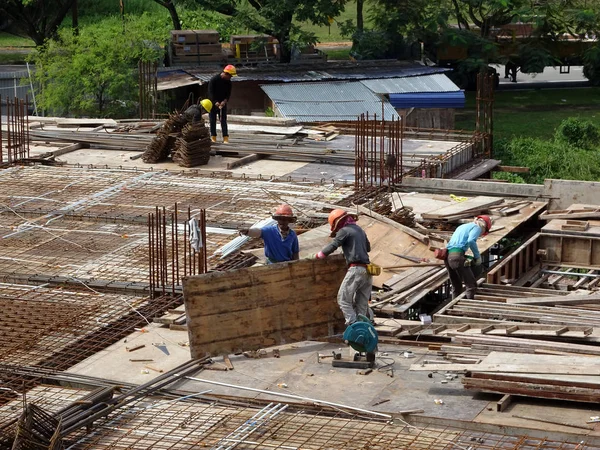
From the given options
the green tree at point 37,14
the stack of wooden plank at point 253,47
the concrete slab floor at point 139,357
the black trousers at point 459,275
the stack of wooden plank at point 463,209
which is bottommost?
the concrete slab floor at point 139,357

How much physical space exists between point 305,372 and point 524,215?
24.8ft

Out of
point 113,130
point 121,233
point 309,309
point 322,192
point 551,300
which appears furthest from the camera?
point 113,130

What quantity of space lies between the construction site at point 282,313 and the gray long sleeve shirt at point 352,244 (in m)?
0.80

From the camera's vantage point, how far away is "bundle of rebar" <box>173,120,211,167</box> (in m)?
22.5

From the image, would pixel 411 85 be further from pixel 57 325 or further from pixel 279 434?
pixel 279 434

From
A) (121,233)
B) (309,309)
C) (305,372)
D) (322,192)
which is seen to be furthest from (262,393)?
(322,192)

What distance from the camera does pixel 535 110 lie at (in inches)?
1558

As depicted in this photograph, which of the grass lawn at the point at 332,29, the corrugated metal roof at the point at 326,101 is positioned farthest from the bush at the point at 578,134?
the grass lawn at the point at 332,29

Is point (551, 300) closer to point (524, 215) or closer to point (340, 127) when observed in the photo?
point (524, 215)

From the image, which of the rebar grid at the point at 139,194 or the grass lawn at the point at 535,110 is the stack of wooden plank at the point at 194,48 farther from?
the rebar grid at the point at 139,194

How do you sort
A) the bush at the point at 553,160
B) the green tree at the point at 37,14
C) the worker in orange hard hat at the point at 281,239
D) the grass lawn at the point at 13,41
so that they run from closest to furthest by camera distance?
the worker in orange hard hat at the point at 281,239 < the bush at the point at 553,160 < the green tree at the point at 37,14 < the grass lawn at the point at 13,41

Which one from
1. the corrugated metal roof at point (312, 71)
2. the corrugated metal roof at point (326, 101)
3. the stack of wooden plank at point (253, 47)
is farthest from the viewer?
the stack of wooden plank at point (253, 47)

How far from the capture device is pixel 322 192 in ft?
66.7

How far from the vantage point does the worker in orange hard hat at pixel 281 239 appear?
43.9ft
